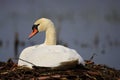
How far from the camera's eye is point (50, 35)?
11266 mm

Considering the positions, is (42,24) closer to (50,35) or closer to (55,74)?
(50,35)

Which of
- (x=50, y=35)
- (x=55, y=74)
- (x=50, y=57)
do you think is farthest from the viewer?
→ (x=50, y=35)

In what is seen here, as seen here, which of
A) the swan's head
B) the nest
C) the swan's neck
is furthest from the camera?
the swan's head

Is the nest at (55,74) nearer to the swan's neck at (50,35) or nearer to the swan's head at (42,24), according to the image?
the swan's neck at (50,35)

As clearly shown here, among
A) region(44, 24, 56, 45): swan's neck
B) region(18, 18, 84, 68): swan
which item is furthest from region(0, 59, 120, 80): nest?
region(44, 24, 56, 45): swan's neck

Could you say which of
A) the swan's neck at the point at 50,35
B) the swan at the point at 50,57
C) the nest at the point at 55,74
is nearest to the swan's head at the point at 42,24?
the swan's neck at the point at 50,35

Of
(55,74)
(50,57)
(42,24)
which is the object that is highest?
(42,24)

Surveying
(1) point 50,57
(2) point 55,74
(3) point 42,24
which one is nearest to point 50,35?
(3) point 42,24

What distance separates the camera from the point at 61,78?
30.8ft

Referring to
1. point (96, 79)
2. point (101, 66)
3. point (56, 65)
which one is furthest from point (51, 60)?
point (101, 66)

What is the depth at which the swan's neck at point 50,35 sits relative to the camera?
1117 cm

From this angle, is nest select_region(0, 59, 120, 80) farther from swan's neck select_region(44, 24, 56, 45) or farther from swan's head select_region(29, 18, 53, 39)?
swan's head select_region(29, 18, 53, 39)

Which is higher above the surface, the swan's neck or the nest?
the swan's neck

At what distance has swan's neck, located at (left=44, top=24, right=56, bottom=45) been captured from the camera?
1117 cm
